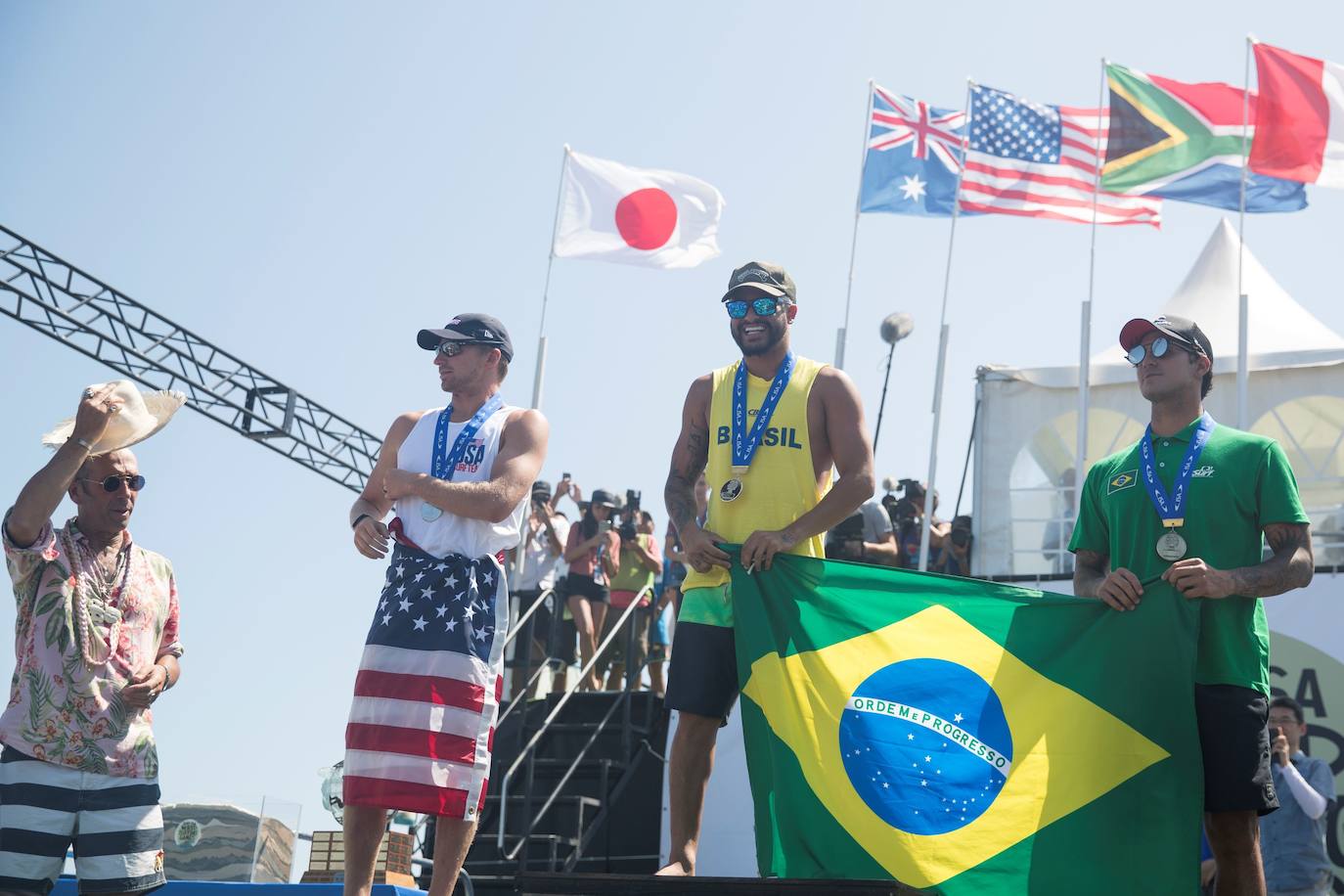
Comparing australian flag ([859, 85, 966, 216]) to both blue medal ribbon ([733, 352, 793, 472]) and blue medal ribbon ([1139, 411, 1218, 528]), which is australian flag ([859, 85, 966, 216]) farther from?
blue medal ribbon ([1139, 411, 1218, 528])

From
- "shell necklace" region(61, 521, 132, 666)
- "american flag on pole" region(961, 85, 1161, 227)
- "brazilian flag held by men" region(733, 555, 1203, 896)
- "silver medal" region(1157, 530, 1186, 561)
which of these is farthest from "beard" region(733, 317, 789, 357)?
"american flag on pole" region(961, 85, 1161, 227)

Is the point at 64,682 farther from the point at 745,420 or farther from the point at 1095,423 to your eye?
the point at 1095,423

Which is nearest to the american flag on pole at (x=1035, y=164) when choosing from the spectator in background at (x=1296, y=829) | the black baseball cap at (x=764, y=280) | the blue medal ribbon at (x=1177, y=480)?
the spectator in background at (x=1296, y=829)

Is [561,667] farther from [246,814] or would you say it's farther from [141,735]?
[141,735]

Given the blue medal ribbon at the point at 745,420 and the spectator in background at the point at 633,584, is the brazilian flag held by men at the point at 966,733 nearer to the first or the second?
the blue medal ribbon at the point at 745,420

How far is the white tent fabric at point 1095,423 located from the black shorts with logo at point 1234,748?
7398 mm

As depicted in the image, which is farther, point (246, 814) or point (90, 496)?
point (246, 814)

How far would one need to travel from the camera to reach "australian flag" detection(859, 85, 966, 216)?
14156 millimetres

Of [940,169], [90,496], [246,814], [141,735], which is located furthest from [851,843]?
[940,169]

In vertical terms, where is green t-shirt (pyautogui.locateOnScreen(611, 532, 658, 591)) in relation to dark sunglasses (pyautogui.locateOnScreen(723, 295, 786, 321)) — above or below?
below

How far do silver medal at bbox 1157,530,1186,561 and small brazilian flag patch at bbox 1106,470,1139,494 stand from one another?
0.21m

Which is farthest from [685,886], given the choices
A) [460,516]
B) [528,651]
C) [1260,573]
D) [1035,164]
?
[1035,164]

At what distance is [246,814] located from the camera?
27.5 feet

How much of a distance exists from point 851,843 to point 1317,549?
319 inches
